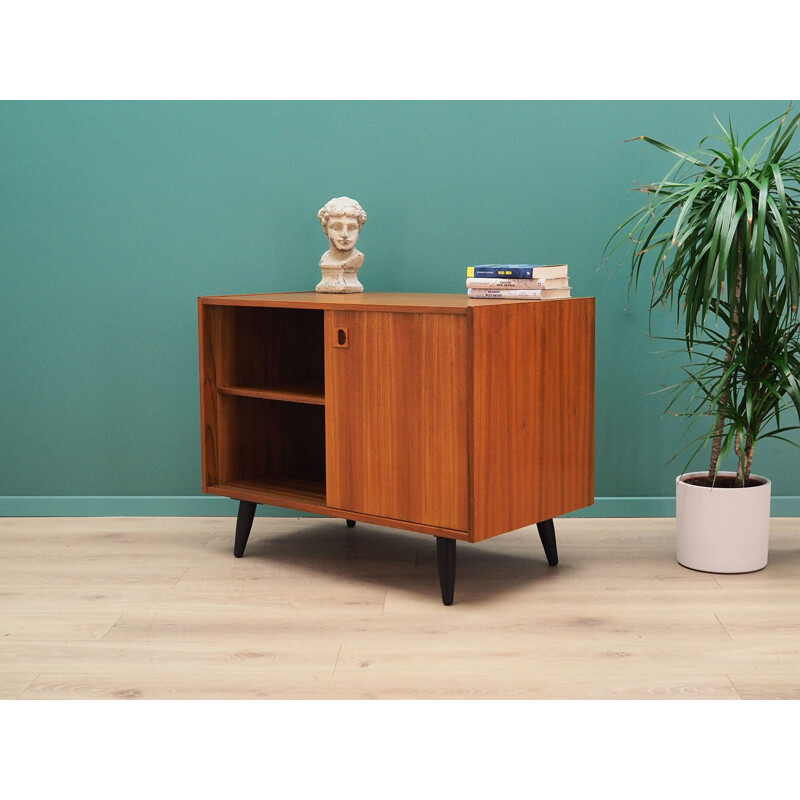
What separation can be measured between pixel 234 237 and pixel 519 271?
127 centimetres

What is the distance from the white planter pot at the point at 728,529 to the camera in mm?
2975

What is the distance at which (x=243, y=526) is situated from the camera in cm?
319

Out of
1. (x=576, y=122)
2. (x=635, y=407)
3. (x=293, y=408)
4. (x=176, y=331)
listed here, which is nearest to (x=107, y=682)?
(x=293, y=408)

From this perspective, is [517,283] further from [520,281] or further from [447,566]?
[447,566]

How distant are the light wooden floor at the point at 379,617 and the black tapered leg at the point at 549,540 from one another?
64 mm

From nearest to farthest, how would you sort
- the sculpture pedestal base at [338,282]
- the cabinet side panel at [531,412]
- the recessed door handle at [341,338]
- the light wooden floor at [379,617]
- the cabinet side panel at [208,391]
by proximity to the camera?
the light wooden floor at [379,617] → the cabinet side panel at [531,412] → the recessed door handle at [341,338] → the cabinet side panel at [208,391] → the sculpture pedestal base at [338,282]

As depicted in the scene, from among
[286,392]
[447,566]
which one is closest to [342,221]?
[286,392]

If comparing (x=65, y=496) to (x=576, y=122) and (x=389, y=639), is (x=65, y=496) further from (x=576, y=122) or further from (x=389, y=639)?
(x=576, y=122)

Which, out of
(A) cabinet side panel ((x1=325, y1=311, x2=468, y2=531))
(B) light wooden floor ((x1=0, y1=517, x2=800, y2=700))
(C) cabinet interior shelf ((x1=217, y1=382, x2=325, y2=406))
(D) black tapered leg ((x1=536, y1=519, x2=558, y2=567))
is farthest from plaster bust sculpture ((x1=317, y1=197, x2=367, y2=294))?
(D) black tapered leg ((x1=536, y1=519, x2=558, y2=567))

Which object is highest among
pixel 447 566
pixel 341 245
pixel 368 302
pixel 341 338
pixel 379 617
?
pixel 341 245

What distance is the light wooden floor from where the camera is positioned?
221cm

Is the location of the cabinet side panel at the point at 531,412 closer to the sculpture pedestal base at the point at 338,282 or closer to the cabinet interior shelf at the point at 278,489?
the cabinet interior shelf at the point at 278,489

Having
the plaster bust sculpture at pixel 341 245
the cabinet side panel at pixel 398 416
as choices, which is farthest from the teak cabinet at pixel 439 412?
the plaster bust sculpture at pixel 341 245

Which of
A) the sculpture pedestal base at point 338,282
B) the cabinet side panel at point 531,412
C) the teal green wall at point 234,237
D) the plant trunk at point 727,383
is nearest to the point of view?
the cabinet side panel at point 531,412
